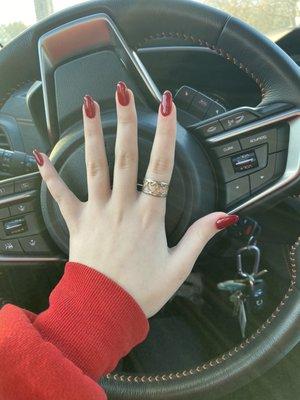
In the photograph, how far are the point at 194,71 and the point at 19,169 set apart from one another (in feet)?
1.56

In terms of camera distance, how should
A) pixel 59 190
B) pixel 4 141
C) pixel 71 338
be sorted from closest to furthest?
1. pixel 71 338
2. pixel 59 190
3. pixel 4 141

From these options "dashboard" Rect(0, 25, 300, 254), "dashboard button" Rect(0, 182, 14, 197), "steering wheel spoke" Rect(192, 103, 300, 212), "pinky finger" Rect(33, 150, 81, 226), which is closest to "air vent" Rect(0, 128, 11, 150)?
"dashboard" Rect(0, 25, 300, 254)

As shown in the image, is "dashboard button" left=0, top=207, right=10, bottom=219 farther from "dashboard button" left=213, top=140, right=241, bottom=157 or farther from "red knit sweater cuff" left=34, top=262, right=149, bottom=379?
"dashboard button" left=213, top=140, right=241, bottom=157

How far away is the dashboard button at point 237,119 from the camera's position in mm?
915

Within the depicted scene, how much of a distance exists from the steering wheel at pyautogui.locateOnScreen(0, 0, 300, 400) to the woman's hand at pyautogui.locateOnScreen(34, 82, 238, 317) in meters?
0.06

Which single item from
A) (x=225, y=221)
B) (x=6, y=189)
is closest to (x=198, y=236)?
(x=225, y=221)

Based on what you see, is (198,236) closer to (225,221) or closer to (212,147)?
(225,221)

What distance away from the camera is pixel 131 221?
825mm

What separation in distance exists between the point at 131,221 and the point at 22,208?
28cm

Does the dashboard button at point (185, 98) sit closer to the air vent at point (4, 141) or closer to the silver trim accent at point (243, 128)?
the silver trim accent at point (243, 128)

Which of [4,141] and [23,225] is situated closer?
[23,225]

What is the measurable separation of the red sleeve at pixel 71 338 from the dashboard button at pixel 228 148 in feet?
0.94

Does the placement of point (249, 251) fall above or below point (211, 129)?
below

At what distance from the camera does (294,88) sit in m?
0.90
